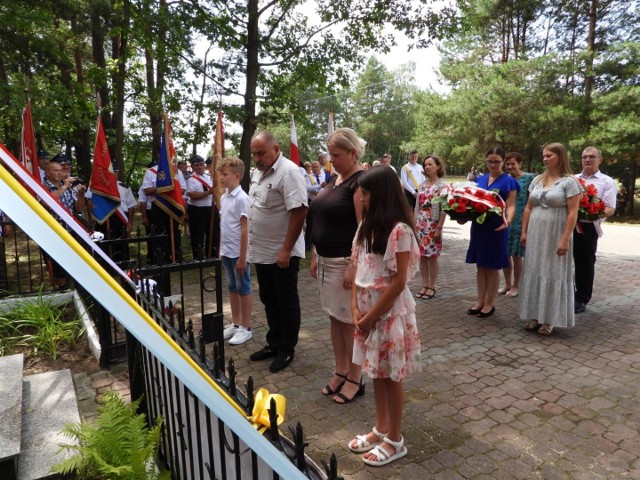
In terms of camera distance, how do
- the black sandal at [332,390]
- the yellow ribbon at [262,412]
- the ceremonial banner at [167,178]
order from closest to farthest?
the yellow ribbon at [262,412] → the black sandal at [332,390] → the ceremonial banner at [167,178]

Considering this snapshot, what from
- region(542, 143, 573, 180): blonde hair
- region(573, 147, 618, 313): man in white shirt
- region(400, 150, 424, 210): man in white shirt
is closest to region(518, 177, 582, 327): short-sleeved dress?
region(542, 143, 573, 180): blonde hair

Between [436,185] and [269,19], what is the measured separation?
285 inches

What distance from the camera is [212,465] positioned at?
178cm

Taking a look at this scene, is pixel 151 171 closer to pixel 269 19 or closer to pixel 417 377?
pixel 269 19

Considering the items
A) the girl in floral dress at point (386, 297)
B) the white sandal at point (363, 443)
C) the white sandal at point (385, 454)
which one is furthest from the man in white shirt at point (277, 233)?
the white sandal at point (385, 454)

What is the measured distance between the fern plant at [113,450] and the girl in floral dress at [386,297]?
1255 millimetres

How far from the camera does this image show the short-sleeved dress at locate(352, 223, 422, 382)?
8.25 ft

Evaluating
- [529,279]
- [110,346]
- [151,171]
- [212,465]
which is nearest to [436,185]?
[529,279]

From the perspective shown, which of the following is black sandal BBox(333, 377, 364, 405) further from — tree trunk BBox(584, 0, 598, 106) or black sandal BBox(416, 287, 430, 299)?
A: tree trunk BBox(584, 0, 598, 106)

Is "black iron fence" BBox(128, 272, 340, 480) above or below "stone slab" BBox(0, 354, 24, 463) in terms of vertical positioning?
above

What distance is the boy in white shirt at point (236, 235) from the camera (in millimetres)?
4391

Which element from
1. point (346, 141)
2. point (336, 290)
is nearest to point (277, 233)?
point (336, 290)

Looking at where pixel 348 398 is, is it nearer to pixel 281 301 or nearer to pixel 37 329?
pixel 281 301

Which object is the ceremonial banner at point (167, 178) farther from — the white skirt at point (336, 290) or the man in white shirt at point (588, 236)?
the man in white shirt at point (588, 236)
